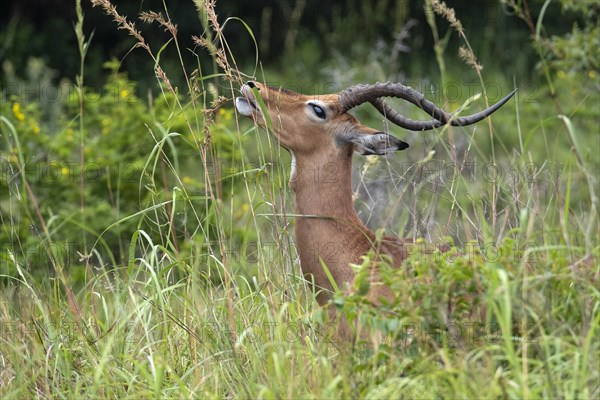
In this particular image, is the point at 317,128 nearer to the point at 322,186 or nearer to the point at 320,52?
the point at 322,186

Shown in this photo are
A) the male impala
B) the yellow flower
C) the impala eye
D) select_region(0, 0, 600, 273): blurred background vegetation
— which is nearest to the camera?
the male impala

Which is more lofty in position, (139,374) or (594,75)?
(594,75)

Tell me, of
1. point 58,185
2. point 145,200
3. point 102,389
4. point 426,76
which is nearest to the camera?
point 102,389

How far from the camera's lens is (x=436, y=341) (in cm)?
355

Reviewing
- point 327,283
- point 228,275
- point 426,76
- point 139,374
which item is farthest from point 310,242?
point 426,76

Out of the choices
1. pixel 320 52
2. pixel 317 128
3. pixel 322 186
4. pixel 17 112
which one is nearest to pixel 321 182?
pixel 322 186

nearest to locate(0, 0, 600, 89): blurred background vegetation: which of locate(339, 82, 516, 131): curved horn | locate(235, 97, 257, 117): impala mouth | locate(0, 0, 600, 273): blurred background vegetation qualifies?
locate(0, 0, 600, 273): blurred background vegetation

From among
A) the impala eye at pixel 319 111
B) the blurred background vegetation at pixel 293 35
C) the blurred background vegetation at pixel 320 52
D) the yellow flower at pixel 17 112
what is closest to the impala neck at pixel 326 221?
the impala eye at pixel 319 111

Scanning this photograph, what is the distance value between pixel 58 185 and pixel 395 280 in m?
4.37

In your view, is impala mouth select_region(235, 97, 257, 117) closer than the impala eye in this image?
Yes

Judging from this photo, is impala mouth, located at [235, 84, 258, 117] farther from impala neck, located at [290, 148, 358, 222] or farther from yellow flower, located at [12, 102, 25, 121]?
yellow flower, located at [12, 102, 25, 121]

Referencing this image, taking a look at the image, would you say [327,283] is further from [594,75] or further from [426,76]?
[426,76]

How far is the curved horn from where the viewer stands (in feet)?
15.3

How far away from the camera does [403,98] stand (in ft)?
15.7
